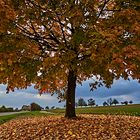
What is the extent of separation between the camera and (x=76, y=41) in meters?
16.9

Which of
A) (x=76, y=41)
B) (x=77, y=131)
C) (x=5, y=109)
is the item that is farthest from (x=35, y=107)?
(x=76, y=41)

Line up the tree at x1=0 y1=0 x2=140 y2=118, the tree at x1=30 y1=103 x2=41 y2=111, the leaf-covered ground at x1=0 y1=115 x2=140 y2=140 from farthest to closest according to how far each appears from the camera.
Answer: the tree at x1=30 y1=103 x2=41 y2=111
the leaf-covered ground at x1=0 y1=115 x2=140 y2=140
the tree at x1=0 y1=0 x2=140 y2=118

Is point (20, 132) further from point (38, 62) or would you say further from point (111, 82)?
point (111, 82)

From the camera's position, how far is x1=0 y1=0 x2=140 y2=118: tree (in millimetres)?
15931

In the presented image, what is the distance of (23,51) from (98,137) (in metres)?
4.95

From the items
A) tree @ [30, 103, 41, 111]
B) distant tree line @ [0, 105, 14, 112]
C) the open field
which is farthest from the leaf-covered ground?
distant tree line @ [0, 105, 14, 112]

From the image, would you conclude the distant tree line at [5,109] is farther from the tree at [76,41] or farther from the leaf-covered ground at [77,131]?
the tree at [76,41]

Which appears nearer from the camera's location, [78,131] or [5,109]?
[78,131]

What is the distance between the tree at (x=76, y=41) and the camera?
52.3ft

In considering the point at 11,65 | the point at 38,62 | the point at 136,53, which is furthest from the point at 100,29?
the point at 11,65

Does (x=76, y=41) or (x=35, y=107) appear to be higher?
(x=35, y=107)

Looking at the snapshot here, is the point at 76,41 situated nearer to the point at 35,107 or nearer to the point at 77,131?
the point at 77,131

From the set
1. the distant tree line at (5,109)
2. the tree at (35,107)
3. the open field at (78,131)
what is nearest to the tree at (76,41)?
the open field at (78,131)

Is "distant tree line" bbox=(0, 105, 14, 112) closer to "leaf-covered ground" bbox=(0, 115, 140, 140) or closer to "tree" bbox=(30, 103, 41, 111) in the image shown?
"tree" bbox=(30, 103, 41, 111)
